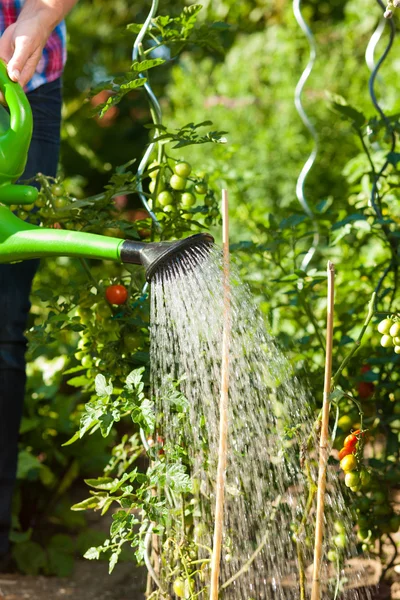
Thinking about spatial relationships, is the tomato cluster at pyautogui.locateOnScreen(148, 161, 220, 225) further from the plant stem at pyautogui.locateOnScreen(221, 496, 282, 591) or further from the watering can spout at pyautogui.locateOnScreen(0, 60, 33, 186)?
the plant stem at pyautogui.locateOnScreen(221, 496, 282, 591)

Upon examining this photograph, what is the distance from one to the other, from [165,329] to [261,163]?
9.23ft

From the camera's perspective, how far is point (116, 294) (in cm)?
148

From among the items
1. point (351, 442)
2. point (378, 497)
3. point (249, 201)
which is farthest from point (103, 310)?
point (249, 201)

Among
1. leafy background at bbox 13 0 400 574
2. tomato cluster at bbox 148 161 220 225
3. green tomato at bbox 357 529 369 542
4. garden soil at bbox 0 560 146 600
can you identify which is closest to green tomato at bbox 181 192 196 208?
tomato cluster at bbox 148 161 220 225

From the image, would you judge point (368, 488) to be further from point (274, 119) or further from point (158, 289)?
point (274, 119)

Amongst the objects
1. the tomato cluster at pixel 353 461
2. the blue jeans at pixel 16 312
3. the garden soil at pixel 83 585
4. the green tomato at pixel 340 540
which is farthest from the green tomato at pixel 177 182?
the garden soil at pixel 83 585

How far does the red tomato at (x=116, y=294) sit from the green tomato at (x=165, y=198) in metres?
0.20

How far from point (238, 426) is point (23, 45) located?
0.74 m

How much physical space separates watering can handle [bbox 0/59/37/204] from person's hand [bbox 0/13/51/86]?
0.09 meters

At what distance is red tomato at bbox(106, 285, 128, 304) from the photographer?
1483 mm

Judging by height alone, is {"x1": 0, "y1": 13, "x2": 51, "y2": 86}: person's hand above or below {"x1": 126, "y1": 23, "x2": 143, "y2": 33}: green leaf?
below

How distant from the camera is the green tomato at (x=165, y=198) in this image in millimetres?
1578

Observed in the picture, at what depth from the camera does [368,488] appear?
1.64 m

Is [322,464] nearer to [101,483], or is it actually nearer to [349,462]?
[349,462]
